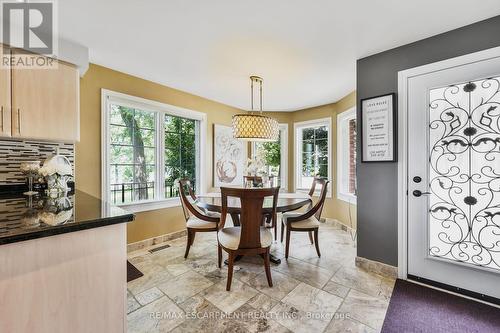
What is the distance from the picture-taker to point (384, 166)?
7.57 ft

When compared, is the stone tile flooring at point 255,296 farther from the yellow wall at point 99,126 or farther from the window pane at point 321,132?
the window pane at point 321,132

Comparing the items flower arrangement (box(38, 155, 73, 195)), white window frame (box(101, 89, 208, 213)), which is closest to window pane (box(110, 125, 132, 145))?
white window frame (box(101, 89, 208, 213))

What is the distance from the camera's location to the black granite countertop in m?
0.90

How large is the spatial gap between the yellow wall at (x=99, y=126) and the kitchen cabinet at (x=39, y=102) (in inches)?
19.9

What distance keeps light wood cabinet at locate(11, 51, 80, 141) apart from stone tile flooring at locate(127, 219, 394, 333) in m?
1.64

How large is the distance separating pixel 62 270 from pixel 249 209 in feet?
4.31

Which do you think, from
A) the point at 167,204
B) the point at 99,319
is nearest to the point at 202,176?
the point at 167,204

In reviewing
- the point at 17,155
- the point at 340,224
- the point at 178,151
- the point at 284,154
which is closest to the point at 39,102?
the point at 17,155

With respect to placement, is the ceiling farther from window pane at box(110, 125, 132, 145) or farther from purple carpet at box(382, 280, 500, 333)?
purple carpet at box(382, 280, 500, 333)

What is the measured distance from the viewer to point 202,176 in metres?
3.88

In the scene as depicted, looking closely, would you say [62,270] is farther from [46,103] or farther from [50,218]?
[46,103]

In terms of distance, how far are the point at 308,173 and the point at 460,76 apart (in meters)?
3.01

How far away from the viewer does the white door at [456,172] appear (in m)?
1.79

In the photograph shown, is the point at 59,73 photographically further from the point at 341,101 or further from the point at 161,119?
the point at 341,101
